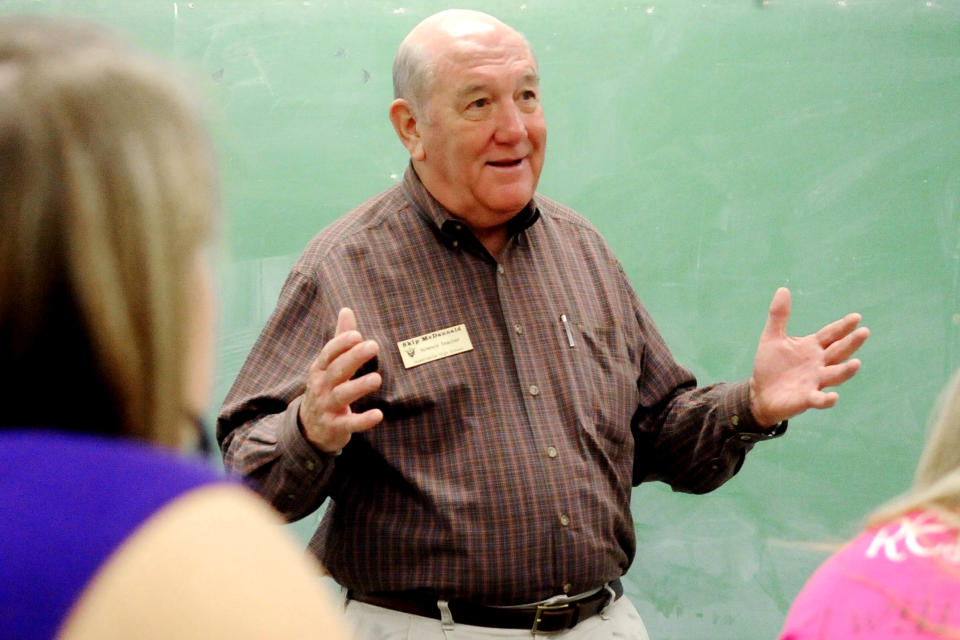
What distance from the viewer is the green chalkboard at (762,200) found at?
324cm

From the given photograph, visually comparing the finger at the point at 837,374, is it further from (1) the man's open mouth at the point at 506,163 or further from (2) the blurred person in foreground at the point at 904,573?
(2) the blurred person in foreground at the point at 904,573

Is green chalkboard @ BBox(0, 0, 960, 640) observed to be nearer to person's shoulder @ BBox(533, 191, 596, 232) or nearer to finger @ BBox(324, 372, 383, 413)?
person's shoulder @ BBox(533, 191, 596, 232)

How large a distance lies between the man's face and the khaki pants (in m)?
0.83

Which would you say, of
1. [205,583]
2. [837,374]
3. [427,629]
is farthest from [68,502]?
[837,374]

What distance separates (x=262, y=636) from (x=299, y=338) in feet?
5.49

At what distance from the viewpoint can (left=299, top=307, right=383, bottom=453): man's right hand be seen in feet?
6.45

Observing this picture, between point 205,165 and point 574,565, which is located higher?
point 205,165

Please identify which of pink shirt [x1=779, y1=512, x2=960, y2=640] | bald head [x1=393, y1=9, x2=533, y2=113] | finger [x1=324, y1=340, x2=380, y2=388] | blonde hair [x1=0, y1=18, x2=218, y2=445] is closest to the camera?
blonde hair [x1=0, y1=18, x2=218, y2=445]

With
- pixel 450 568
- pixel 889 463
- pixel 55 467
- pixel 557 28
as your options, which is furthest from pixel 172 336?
pixel 889 463

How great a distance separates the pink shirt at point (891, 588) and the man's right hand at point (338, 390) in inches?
38.0

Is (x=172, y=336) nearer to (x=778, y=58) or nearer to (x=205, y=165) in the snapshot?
(x=205, y=165)

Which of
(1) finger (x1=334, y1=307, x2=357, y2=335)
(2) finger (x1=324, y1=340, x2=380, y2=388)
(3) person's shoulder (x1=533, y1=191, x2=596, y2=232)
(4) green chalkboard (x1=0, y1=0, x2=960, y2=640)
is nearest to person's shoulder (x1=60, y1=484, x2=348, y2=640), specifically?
(2) finger (x1=324, y1=340, x2=380, y2=388)

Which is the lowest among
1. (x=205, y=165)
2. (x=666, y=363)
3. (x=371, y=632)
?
(x=371, y=632)

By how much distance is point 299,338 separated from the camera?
2365 mm
